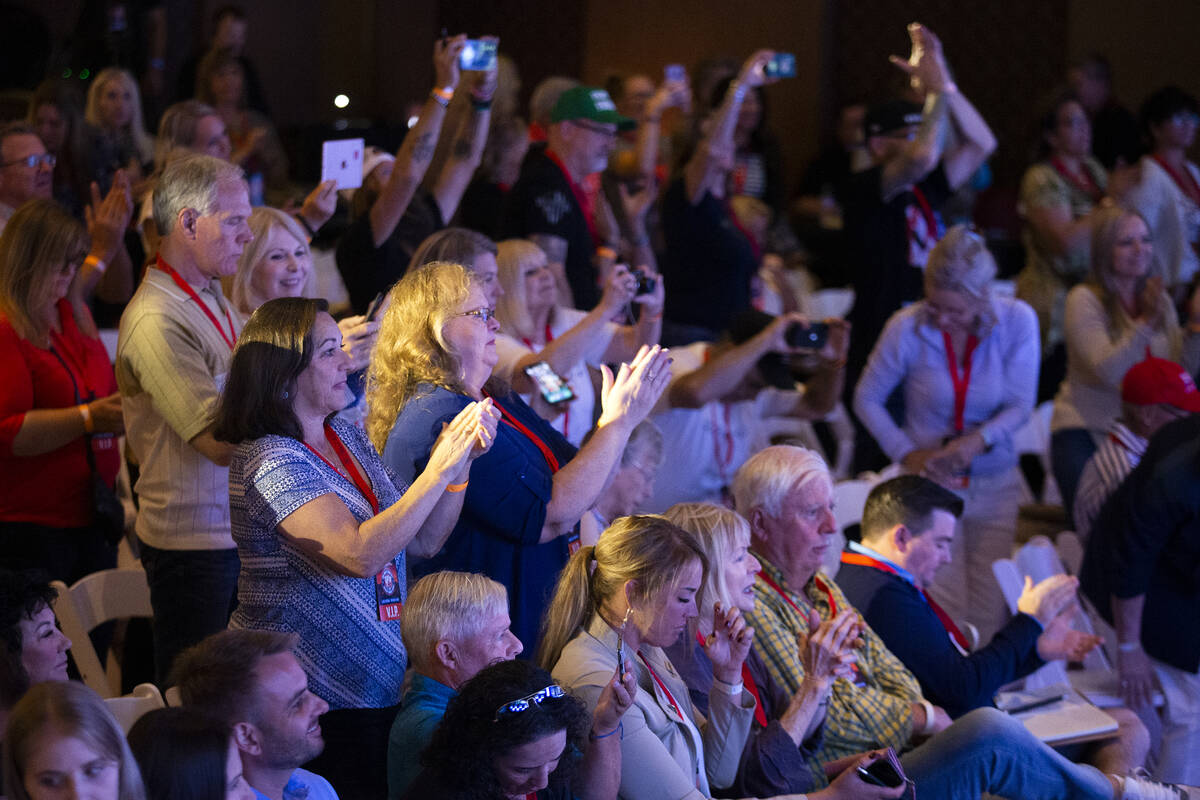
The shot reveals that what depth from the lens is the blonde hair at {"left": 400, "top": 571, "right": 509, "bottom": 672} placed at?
Result: 87.3 inches

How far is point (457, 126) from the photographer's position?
13.7 feet

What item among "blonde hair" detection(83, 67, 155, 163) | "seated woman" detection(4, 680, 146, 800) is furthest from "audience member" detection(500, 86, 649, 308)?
"seated woman" detection(4, 680, 146, 800)

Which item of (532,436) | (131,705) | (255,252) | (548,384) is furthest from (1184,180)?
(131,705)

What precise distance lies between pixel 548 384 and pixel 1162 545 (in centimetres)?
169

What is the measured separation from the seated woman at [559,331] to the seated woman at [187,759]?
63.1 inches

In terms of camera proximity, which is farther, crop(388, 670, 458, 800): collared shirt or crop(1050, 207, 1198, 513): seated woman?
crop(1050, 207, 1198, 513): seated woman

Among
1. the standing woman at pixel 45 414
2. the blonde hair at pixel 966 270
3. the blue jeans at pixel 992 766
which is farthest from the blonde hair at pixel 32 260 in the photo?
the blonde hair at pixel 966 270

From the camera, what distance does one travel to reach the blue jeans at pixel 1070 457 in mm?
4656

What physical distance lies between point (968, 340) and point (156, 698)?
2767mm

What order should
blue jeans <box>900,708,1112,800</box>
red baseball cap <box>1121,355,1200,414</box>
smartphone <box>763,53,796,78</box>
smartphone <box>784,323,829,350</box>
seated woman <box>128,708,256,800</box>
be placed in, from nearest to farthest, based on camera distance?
seated woman <box>128,708,256,800</box> → blue jeans <box>900,708,1112,800</box> → red baseball cap <box>1121,355,1200,414</box> → smartphone <box>784,323,829,350</box> → smartphone <box>763,53,796,78</box>

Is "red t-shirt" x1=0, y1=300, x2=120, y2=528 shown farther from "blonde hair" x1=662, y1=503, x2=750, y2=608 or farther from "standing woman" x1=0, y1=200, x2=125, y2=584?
"blonde hair" x1=662, y1=503, x2=750, y2=608

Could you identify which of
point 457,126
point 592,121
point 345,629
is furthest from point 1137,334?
point 345,629

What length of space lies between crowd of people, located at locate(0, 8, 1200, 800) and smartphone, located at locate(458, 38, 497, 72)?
2 centimetres

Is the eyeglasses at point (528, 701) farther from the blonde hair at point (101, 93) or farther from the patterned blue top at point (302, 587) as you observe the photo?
the blonde hair at point (101, 93)
